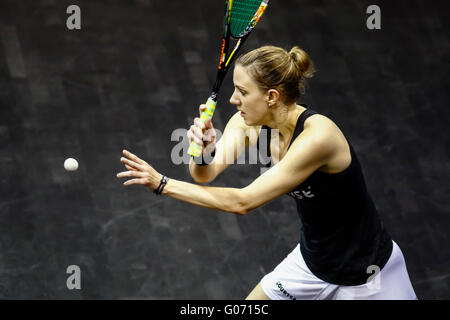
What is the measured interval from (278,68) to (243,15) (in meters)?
0.34

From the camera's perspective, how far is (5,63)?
4.63 meters

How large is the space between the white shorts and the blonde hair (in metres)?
0.76

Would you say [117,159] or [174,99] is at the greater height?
[174,99]

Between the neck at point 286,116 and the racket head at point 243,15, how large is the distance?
34 cm

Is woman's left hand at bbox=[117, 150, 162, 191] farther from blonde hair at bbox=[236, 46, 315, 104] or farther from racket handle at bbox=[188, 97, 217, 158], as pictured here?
blonde hair at bbox=[236, 46, 315, 104]

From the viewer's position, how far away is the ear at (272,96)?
2564 mm

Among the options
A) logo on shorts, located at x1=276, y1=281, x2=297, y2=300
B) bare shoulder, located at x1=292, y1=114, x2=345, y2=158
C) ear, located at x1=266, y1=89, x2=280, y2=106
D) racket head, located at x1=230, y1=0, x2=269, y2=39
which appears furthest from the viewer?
logo on shorts, located at x1=276, y1=281, x2=297, y2=300

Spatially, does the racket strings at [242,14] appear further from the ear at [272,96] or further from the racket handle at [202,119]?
the racket handle at [202,119]

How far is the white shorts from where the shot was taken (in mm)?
2750

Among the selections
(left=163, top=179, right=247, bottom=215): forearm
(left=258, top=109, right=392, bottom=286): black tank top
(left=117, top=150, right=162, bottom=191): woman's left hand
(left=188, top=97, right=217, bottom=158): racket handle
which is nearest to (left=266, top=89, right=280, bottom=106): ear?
(left=258, top=109, right=392, bottom=286): black tank top

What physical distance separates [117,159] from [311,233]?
2053 millimetres

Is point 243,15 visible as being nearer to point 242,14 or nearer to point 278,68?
point 242,14

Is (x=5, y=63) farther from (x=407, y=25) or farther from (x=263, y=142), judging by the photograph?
(x=407, y=25)
